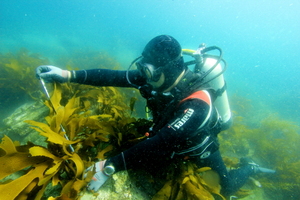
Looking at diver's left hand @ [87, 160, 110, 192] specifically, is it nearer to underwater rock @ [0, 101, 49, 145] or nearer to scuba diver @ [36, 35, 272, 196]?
scuba diver @ [36, 35, 272, 196]

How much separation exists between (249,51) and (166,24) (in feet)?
224

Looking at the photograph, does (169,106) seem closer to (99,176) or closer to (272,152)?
(99,176)

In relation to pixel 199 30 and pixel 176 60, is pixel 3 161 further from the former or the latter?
pixel 199 30

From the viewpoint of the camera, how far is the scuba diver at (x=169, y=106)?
1.60 meters

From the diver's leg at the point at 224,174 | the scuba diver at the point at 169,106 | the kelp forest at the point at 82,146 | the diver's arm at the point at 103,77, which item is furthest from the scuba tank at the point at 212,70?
the kelp forest at the point at 82,146

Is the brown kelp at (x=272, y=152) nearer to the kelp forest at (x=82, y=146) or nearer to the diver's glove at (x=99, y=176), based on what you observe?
the kelp forest at (x=82, y=146)

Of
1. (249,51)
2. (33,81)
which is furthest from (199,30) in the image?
(33,81)

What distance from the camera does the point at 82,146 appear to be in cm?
173

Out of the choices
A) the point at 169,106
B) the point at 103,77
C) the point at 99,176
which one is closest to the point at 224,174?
the point at 169,106

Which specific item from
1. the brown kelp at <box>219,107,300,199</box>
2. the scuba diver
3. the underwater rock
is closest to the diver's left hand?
the scuba diver

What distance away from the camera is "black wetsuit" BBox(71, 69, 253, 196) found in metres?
1.60

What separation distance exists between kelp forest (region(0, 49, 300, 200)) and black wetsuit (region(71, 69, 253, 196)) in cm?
24

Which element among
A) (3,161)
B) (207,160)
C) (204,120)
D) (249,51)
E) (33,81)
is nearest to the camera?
(3,161)

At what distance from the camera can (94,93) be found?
→ 3.26 m
